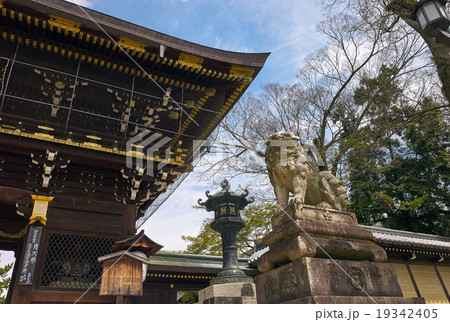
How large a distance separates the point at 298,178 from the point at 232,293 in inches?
196

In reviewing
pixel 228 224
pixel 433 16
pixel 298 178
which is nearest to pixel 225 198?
pixel 228 224

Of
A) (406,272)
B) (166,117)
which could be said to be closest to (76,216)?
(166,117)

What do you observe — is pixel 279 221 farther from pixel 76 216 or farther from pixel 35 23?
pixel 35 23

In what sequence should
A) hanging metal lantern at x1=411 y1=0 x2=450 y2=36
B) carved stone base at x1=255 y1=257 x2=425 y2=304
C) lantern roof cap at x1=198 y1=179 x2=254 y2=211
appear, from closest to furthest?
1. carved stone base at x1=255 y1=257 x2=425 y2=304
2. hanging metal lantern at x1=411 y1=0 x2=450 y2=36
3. lantern roof cap at x1=198 y1=179 x2=254 y2=211

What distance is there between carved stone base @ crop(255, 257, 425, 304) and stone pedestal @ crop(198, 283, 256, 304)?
4.00m

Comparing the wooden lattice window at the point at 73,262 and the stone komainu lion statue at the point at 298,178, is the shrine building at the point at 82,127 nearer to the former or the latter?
the wooden lattice window at the point at 73,262

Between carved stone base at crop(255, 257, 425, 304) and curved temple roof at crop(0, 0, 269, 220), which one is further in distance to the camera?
curved temple roof at crop(0, 0, 269, 220)

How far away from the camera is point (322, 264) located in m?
3.83

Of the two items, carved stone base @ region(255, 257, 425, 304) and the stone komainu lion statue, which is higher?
the stone komainu lion statue

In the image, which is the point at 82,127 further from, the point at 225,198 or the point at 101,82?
the point at 225,198

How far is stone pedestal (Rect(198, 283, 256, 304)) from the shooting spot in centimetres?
802

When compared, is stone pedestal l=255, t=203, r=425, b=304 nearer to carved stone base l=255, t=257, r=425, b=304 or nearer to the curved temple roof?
carved stone base l=255, t=257, r=425, b=304

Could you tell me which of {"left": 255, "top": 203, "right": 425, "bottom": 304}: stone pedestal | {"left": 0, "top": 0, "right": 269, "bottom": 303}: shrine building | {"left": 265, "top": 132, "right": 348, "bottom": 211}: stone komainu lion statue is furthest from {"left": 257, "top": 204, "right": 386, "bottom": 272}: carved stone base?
{"left": 0, "top": 0, "right": 269, "bottom": 303}: shrine building

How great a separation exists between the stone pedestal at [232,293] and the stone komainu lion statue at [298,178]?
433cm
